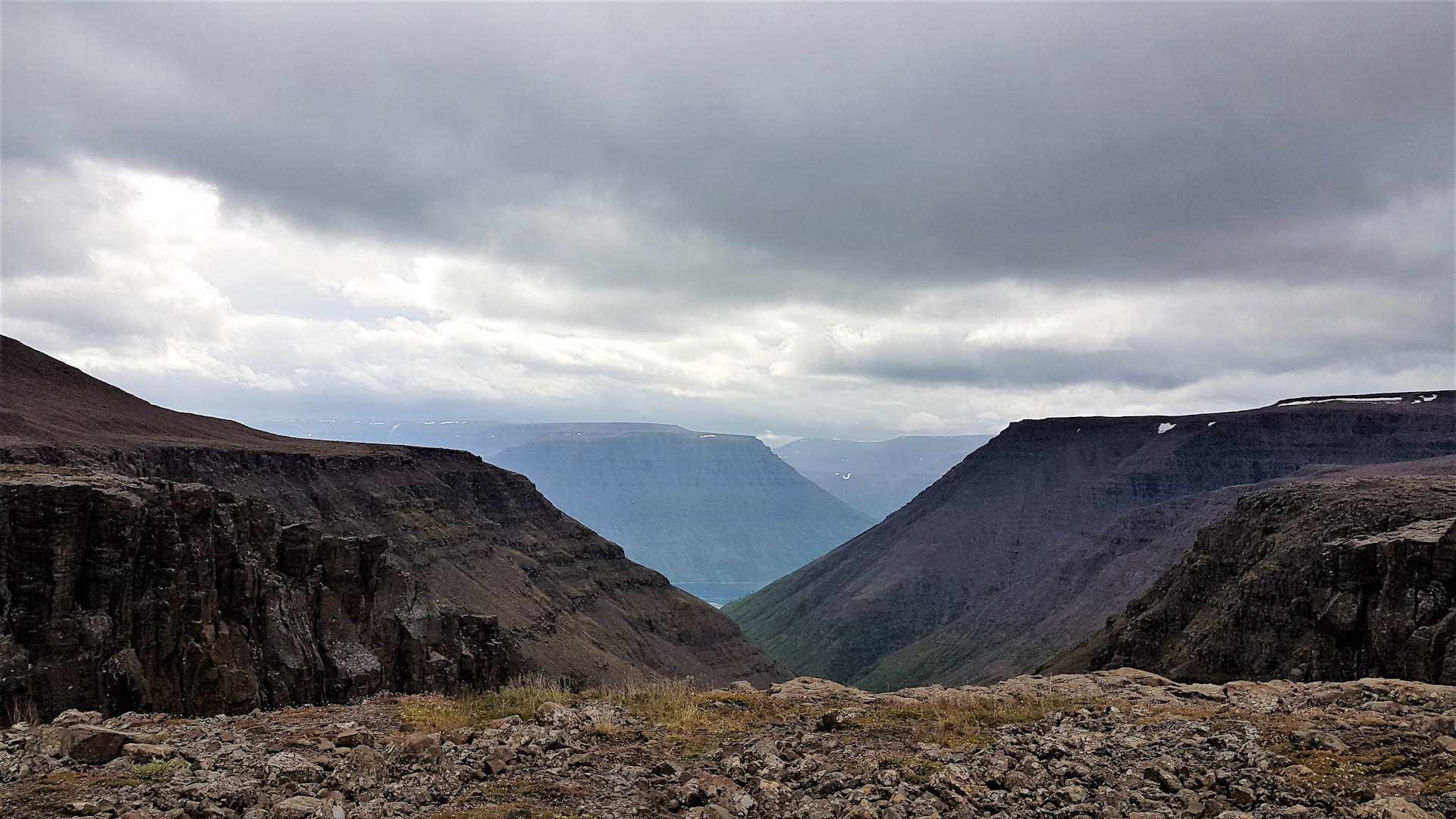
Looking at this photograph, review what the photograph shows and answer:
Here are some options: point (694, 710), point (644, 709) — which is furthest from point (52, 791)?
point (694, 710)

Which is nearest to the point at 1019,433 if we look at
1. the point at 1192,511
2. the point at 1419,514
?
the point at 1192,511

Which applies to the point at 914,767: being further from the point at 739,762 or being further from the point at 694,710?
the point at 694,710

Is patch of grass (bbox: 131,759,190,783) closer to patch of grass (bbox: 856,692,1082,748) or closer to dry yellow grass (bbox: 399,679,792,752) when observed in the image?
dry yellow grass (bbox: 399,679,792,752)

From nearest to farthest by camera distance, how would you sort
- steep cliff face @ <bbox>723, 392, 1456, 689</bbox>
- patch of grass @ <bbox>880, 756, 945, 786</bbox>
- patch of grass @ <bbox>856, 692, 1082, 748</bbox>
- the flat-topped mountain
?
patch of grass @ <bbox>880, 756, 945, 786</bbox> → patch of grass @ <bbox>856, 692, 1082, 748</bbox> → the flat-topped mountain → steep cliff face @ <bbox>723, 392, 1456, 689</bbox>

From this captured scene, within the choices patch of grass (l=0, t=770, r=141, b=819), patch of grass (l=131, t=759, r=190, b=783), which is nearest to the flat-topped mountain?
patch of grass (l=0, t=770, r=141, b=819)

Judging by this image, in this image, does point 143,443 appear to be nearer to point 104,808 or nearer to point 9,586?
point 9,586

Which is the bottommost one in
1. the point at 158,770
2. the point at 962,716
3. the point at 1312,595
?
the point at 1312,595
